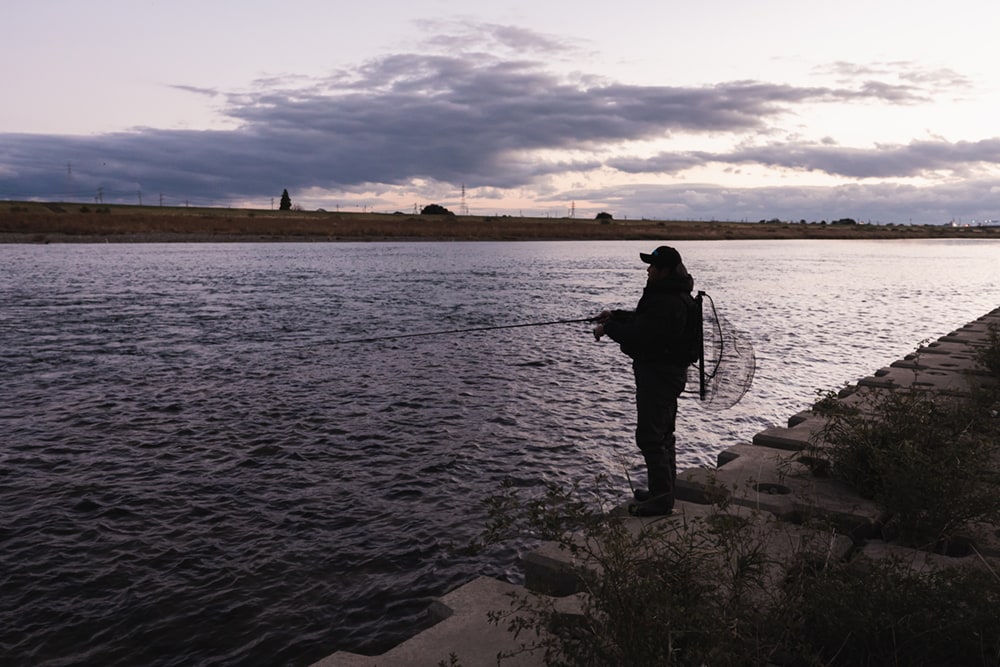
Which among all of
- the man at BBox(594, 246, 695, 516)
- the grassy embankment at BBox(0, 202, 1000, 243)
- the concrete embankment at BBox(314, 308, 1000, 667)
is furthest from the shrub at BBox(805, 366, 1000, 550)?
the grassy embankment at BBox(0, 202, 1000, 243)

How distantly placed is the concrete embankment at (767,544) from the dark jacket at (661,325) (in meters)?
1.17

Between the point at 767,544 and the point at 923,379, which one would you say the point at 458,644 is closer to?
the point at 767,544

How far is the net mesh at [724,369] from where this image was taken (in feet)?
23.7

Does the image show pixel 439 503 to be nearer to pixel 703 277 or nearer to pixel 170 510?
pixel 170 510

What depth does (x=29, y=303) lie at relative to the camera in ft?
93.5

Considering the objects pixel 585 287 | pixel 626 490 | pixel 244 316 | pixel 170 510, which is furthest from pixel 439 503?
pixel 585 287

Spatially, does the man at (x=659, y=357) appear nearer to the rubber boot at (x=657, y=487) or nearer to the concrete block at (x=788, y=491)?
the rubber boot at (x=657, y=487)

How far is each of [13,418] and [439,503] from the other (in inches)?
329

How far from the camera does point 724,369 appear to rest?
7.30 metres

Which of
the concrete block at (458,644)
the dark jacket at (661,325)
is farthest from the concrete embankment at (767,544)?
the dark jacket at (661,325)

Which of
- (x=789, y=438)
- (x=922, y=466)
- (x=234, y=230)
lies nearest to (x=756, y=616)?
(x=922, y=466)

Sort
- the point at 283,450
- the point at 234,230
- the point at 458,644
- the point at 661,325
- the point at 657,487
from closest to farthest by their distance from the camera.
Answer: the point at 458,644, the point at 661,325, the point at 657,487, the point at 283,450, the point at 234,230

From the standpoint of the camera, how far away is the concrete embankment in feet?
15.5

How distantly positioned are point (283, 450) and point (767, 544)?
294 inches
